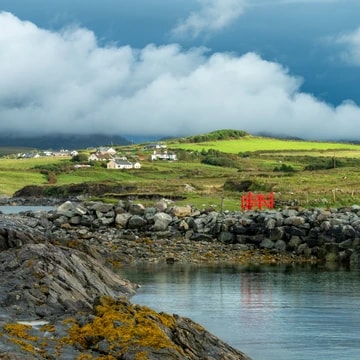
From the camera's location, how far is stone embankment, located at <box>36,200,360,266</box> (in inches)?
1868

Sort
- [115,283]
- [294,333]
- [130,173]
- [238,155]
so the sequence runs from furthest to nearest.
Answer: [238,155] → [130,173] → [115,283] → [294,333]

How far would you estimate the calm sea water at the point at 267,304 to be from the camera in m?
24.0

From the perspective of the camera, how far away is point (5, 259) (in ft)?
89.3

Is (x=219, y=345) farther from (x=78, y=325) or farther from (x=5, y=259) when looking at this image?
(x=5, y=259)

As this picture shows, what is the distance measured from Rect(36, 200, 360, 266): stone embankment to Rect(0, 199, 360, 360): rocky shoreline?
0.06m

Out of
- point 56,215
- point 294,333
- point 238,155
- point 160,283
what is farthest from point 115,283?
point 238,155

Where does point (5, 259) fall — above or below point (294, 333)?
above

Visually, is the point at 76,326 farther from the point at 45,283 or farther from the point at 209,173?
the point at 209,173

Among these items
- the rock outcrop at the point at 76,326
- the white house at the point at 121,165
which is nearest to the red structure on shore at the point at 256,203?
the rock outcrop at the point at 76,326

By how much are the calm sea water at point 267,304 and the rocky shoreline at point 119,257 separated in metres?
2.26

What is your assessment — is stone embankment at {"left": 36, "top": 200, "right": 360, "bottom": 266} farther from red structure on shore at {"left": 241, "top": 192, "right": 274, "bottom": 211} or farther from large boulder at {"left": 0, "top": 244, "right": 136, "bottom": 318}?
large boulder at {"left": 0, "top": 244, "right": 136, "bottom": 318}

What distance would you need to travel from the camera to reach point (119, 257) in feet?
150

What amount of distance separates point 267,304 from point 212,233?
62.9ft

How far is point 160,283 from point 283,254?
43.2 ft
